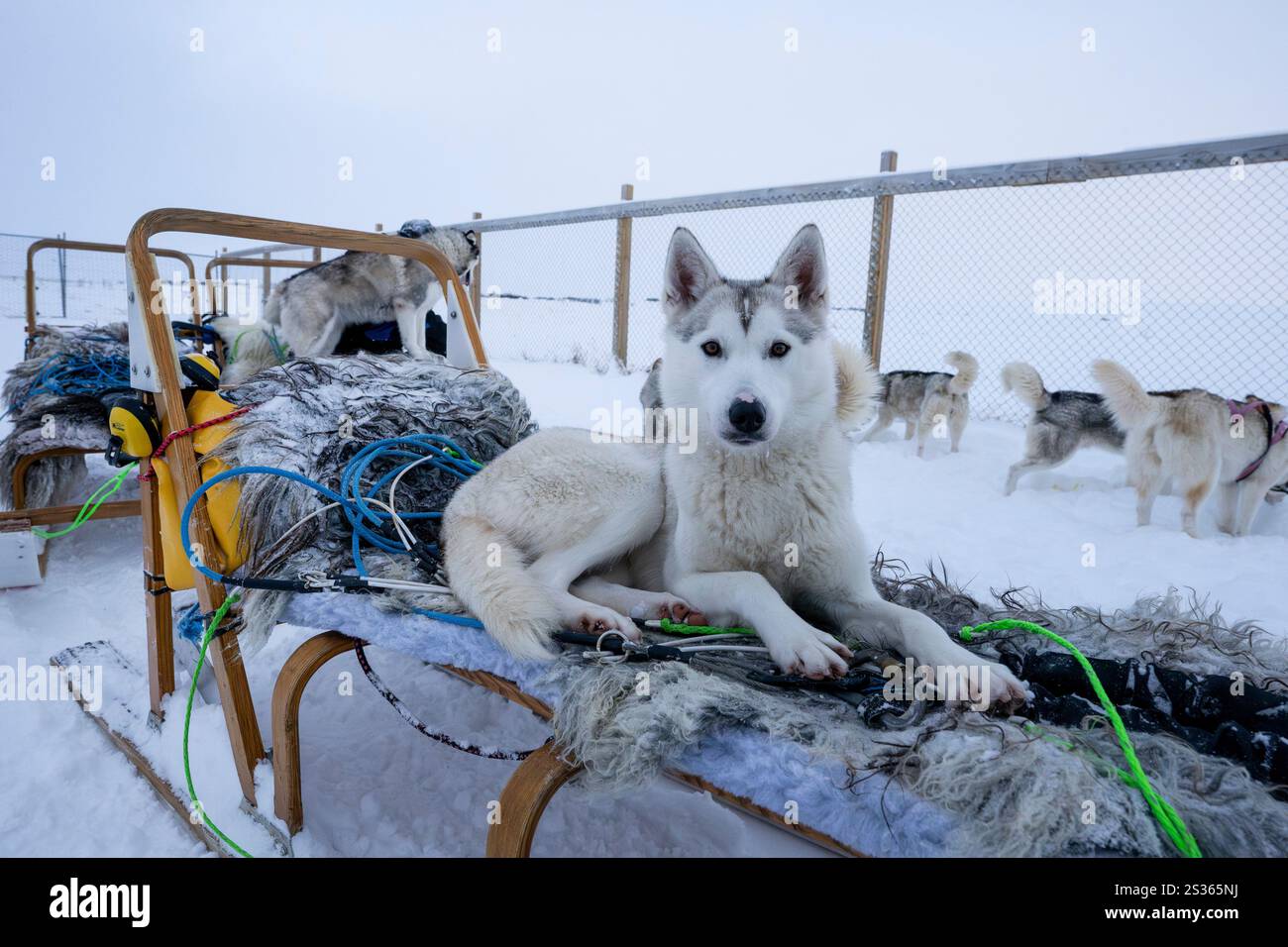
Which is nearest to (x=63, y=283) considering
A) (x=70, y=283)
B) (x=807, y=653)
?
(x=70, y=283)

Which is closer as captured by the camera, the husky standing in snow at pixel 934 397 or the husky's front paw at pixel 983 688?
the husky's front paw at pixel 983 688

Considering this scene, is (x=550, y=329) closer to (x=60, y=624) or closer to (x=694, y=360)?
(x=60, y=624)

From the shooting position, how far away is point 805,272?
5.85ft

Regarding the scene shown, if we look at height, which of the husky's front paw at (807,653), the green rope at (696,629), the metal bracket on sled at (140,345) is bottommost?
the green rope at (696,629)

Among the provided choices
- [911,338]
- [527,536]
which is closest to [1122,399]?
[911,338]

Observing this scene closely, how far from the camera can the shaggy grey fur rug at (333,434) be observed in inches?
74.7

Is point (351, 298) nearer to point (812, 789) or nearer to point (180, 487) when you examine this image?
point (180, 487)

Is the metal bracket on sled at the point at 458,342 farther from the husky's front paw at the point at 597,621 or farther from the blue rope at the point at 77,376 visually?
the blue rope at the point at 77,376

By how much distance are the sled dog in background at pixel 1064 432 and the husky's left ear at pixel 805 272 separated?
3137 mm

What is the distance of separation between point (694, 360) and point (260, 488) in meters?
1.25

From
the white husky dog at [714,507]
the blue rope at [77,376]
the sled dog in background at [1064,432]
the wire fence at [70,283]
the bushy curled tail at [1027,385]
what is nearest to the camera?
the white husky dog at [714,507]

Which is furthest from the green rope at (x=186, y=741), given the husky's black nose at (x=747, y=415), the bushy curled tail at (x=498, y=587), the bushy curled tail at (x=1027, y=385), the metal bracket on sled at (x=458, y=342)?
the bushy curled tail at (x=1027, y=385)

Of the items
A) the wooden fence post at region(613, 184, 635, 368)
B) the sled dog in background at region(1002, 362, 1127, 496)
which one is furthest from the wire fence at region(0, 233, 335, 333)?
the sled dog in background at region(1002, 362, 1127, 496)

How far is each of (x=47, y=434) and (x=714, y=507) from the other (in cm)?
352
